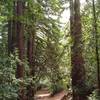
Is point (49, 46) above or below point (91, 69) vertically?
above

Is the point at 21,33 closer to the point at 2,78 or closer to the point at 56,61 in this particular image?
the point at 2,78

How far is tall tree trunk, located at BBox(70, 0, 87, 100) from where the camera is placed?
16625 mm

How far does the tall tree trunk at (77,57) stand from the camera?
16.6 meters

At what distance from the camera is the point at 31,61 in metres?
18.7

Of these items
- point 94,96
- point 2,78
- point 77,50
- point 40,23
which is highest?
point 40,23

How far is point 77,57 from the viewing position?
17.0 metres

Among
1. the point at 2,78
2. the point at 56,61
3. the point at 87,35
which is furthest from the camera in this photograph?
the point at 56,61

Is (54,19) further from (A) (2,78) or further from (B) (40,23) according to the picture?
(A) (2,78)

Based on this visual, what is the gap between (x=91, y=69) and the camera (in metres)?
16.9

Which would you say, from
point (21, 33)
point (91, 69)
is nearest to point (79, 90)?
point (91, 69)

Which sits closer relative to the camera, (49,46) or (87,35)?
(87,35)

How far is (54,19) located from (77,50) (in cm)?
571

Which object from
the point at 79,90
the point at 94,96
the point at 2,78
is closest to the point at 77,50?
the point at 79,90

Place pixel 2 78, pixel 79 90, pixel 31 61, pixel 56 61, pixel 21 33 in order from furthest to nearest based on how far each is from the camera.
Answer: pixel 56 61, pixel 31 61, pixel 79 90, pixel 21 33, pixel 2 78
